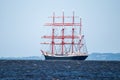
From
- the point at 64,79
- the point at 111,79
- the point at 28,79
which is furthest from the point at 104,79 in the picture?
the point at 28,79

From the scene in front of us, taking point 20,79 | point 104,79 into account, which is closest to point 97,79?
point 104,79

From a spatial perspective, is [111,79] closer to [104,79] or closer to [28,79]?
[104,79]

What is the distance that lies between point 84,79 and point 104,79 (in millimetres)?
3415

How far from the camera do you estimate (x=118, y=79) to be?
85375 mm

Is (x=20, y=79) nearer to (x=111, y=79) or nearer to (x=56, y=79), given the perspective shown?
(x=56, y=79)

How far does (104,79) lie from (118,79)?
2.37 metres

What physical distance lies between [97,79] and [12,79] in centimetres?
Result: 1450

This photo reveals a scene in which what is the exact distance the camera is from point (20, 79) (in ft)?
272

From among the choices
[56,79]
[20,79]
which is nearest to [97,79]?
[56,79]

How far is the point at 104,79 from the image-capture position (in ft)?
281

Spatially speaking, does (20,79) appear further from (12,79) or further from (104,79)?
(104,79)

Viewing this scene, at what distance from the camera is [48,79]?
84125mm

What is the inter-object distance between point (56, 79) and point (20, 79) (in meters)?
6.10

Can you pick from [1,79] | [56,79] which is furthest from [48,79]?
[1,79]
